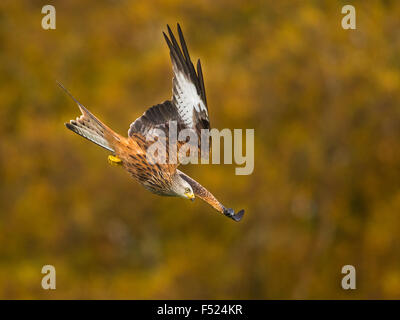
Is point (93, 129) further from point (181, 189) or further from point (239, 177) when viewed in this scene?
point (239, 177)

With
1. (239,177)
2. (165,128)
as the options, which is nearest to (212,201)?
(165,128)

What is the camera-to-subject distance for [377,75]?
13.4m

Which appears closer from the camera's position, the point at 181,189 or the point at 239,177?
the point at 181,189

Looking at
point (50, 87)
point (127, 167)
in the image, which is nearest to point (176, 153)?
point (127, 167)

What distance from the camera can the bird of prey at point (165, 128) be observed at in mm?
3410

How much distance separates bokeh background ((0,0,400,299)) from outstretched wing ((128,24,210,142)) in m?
8.95

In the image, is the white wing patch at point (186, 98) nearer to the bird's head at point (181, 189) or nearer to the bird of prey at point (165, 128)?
the bird of prey at point (165, 128)

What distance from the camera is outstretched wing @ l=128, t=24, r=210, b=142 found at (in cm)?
362

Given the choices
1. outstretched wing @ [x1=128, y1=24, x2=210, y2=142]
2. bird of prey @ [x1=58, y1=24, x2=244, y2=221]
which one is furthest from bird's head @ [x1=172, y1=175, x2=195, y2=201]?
outstretched wing @ [x1=128, y1=24, x2=210, y2=142]

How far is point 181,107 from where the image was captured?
3723 millimetres

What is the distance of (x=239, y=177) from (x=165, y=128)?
9.58m

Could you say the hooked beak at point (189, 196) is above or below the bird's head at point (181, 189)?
below

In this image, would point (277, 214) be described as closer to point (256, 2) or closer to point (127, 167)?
point (256, 2)

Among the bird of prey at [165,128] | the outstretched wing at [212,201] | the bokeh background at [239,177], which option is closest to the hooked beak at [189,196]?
the bird of prey at [165,128]
